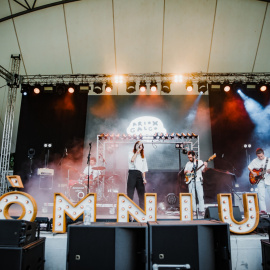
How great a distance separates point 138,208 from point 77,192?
14.2ft

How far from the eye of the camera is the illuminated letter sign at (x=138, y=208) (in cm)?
382

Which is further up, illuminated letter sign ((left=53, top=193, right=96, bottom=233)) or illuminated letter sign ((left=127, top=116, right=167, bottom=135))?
illuminated letter sign ((left=127, top=116, right=167, bottom=135))

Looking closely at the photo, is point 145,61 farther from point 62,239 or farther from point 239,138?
point 62,239

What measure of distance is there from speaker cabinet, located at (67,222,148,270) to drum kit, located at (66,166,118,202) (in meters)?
5.15

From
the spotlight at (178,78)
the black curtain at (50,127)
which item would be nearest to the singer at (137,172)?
the spotlight at (178,78)

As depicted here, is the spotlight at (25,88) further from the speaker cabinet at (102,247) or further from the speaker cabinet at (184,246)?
the speaker cabinet at (184,246)

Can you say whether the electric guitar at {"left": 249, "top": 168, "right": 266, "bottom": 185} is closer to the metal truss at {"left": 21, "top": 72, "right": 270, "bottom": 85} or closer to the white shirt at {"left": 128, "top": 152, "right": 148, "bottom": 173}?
the white shirt at {"left": 128, "top": 152, "right": 148, "bottom": 173}

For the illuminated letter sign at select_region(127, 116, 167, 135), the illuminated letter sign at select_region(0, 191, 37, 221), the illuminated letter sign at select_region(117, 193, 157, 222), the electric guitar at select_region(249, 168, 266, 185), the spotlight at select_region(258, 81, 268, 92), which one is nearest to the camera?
the illuminated letter sign at select_region(0, 191, 37, 221)

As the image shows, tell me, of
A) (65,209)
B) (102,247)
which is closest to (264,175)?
(65,209)

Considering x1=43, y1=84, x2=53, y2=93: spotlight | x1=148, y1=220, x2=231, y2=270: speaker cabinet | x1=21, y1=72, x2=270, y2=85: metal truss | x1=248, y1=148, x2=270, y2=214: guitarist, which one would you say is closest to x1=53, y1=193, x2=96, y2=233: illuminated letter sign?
x1=148, y1=220, x2=231, y2=270: speaker cabinet

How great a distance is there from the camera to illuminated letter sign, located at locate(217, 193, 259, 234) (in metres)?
3.67

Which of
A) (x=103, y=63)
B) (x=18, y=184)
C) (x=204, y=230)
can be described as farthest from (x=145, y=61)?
Result: (x=204, y=230)

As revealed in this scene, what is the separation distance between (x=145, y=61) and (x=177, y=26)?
1688 millimetres

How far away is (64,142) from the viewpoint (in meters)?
10.1
